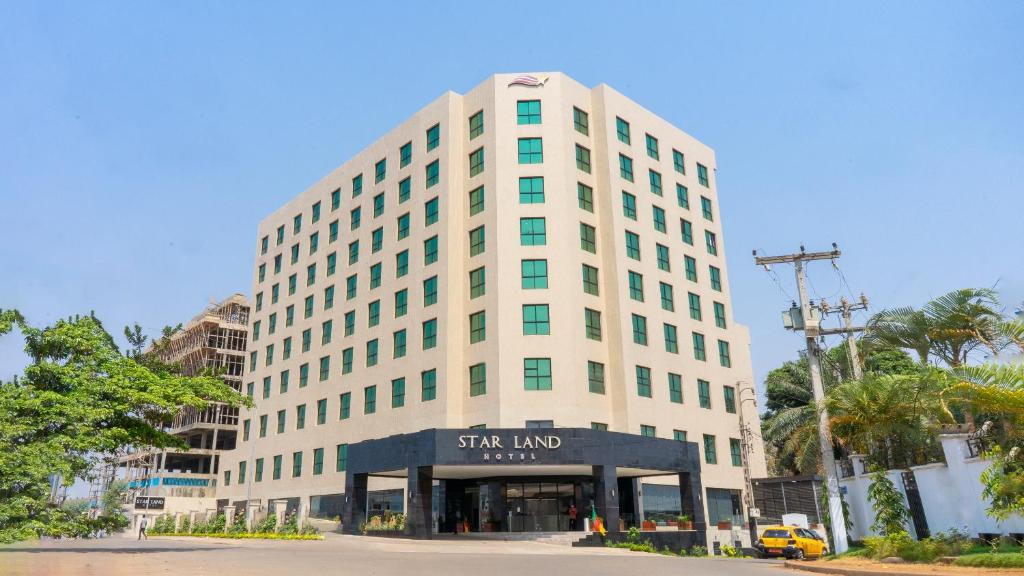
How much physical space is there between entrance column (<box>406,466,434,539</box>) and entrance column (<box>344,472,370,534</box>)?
5.10 meters

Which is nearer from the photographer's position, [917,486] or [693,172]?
[917,486]

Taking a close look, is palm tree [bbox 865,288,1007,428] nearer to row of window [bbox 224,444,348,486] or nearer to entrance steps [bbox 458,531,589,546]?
entrance steps [bbox 458,531,589,546]

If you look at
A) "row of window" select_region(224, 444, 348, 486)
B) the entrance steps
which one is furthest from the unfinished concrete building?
the entrance steps

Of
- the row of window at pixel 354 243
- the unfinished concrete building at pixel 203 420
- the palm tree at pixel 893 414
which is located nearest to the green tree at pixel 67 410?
the palm tree at pixel 893 414

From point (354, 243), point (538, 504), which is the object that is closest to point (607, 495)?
point (538, 504)

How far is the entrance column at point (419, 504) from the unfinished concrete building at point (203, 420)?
56.5 metres

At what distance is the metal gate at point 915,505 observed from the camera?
24906mm

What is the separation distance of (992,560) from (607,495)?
62.3 feet

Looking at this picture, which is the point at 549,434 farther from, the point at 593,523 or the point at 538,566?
the point at 538,566

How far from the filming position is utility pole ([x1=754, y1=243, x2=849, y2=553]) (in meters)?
27.6

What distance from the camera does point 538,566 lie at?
67.6ft

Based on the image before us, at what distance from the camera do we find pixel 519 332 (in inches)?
1665

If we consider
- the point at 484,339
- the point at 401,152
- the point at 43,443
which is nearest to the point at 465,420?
the point at 484,339

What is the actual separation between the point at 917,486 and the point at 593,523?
49.2 feet
